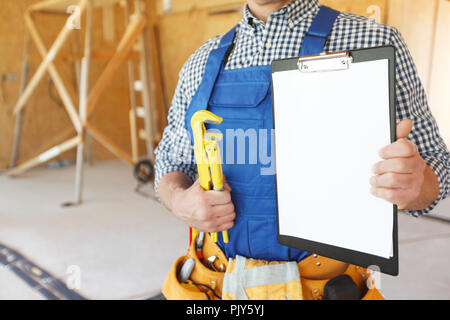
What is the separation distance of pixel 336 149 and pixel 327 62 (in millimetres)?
84

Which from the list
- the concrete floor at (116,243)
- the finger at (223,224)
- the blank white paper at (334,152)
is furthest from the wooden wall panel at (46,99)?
the blank white paper at (334,152)

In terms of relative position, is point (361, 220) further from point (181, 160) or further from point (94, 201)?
point (94, 201)

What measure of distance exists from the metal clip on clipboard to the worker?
156 millimetres

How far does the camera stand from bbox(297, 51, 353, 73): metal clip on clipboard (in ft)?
1.17

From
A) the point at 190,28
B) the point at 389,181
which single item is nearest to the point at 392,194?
the point at 389,181

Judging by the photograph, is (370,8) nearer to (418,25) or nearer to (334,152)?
(418,25)

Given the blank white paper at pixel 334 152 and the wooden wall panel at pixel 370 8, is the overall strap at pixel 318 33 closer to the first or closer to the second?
the wooden wall panel at pixel 370 8

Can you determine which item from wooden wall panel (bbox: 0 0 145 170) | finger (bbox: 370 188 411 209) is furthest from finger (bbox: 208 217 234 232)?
wooden wall panel (bbox: 0 0 145 170)

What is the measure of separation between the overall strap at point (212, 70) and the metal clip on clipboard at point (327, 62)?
226mm

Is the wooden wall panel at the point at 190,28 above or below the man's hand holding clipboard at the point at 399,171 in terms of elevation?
above

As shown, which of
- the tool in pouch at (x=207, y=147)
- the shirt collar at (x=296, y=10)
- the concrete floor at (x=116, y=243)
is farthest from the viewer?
the concrete floor at (x=116, y=243)

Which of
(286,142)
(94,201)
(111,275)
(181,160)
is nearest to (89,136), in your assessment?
(94,201)

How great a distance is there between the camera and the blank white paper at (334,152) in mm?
354
